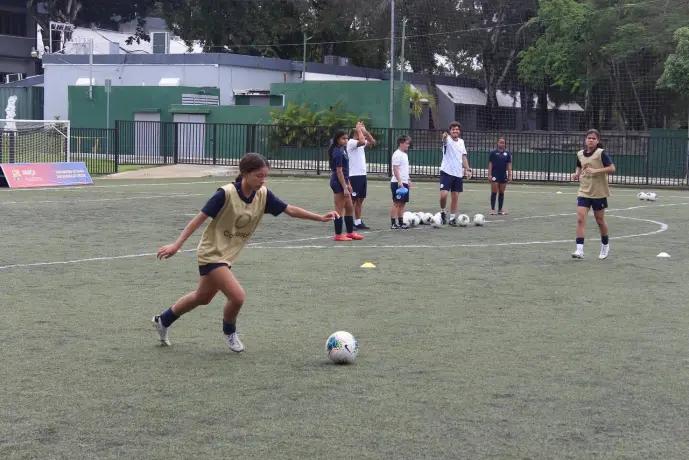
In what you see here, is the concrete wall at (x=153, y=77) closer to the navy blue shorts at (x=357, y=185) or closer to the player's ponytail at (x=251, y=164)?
the navy blue shorts at (x=357, y=185)

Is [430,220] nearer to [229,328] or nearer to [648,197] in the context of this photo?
[648,197]

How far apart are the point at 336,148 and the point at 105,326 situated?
7529 mm

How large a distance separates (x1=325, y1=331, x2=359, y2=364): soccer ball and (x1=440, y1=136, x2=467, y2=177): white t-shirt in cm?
1137

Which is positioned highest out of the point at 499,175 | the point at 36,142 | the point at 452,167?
the point at 36,142

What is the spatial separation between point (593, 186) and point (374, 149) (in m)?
25.1

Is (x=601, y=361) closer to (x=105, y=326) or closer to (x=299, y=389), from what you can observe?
(x=299, y=389)

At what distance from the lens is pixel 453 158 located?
61.4 feet

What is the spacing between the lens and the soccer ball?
754cm

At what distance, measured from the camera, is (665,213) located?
2217 centimetres

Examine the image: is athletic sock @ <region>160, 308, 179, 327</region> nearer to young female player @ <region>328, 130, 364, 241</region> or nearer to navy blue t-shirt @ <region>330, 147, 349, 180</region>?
young female player @ <region>328, 130, 364, 241</region>

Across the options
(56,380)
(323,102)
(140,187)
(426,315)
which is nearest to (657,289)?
(426,315)

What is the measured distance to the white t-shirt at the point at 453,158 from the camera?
18.7 meters

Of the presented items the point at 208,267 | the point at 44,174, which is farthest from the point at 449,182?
the point at 44,174

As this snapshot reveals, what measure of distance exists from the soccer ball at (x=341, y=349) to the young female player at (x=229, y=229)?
2.64 ft
